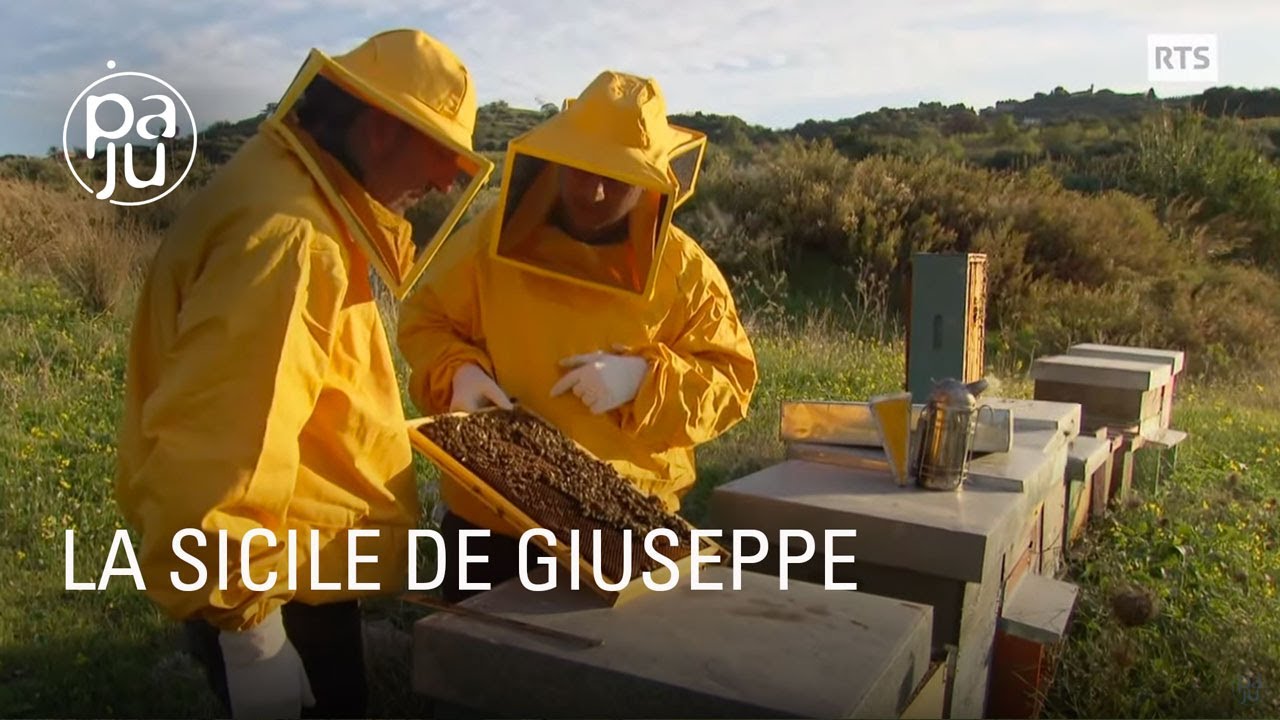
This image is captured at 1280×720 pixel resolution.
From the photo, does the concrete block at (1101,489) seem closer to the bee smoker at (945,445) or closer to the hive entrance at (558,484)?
the bee smoker at (945,445)

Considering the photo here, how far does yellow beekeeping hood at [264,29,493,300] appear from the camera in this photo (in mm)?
1776

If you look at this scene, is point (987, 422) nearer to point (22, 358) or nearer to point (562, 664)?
point (562, 664)

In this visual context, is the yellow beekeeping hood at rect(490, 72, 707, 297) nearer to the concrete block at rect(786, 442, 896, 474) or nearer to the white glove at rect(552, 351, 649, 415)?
the white glove at rect(552, 351, 649, 415)

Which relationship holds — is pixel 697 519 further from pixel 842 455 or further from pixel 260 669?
pixel 260 669

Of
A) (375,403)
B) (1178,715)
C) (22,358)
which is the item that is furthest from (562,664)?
(22,358)

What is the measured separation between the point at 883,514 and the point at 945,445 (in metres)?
0.40

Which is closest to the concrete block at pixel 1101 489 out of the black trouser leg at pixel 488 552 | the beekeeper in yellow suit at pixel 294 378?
the black trouser leg at pixel 488 552

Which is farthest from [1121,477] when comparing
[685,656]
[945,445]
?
[685,656]

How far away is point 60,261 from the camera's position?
9117 mm

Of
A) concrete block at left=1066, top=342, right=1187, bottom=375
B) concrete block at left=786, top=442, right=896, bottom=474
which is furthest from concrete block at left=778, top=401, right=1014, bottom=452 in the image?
concrete block at left=1066, top=342, right=1187, bottom=375

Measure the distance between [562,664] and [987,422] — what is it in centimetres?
198

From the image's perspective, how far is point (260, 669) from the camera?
1779 millimetres

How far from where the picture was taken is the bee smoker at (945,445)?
→ 2947 mm

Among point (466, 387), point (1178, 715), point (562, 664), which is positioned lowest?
point (1178, 715)
